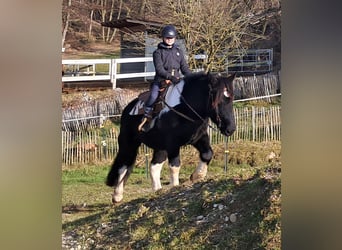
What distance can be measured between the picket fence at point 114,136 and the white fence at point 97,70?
1.01 ft

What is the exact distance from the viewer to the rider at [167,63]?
3.26m

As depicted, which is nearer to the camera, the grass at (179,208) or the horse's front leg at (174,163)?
the grass at (179,208)

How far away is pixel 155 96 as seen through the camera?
331 cm

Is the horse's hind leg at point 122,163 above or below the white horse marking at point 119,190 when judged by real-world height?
above

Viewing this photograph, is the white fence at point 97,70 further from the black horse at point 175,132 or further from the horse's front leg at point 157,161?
the horse's front leg at point 157,161

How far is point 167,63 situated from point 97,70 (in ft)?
1.35

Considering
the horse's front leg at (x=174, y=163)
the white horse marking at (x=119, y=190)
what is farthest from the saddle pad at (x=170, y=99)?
the white horse marking at (x=119, y=190)

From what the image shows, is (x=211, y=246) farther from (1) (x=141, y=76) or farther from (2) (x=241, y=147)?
(1) (x=141, y=76)

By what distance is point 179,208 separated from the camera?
132 inches

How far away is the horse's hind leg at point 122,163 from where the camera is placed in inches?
132

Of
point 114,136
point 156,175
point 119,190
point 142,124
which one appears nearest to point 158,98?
point 142,124

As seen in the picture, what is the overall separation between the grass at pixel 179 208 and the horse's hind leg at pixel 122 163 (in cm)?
4

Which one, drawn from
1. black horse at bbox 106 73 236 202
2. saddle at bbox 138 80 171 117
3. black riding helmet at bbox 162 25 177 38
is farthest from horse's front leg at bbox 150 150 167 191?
black riding helmet at bbox 162 25 177 38

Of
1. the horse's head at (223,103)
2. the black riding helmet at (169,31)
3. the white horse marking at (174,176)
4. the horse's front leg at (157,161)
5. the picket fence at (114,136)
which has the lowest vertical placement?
the white horse marking at (174,176)
